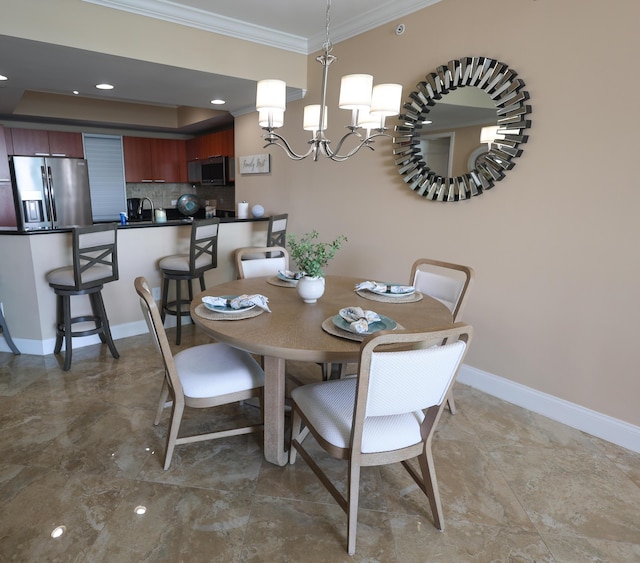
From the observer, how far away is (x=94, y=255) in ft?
10.1

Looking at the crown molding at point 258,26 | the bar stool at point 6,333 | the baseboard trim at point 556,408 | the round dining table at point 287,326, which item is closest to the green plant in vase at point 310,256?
the round dining table at point 287,326

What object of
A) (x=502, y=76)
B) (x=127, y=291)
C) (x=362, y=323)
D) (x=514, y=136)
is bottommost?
(x=127, y=291)

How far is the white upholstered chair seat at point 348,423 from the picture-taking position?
145 cm

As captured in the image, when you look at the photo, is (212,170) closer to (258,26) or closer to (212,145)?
(212,145)

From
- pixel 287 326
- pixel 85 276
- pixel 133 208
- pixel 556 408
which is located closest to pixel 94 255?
pixel 85 276

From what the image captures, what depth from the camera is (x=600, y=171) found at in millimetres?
2105

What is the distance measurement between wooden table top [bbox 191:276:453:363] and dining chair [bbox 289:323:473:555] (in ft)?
0.47

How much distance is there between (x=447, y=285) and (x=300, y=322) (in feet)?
3.55

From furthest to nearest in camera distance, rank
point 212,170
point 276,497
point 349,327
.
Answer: point 212,170, point 276,497, point 349,327

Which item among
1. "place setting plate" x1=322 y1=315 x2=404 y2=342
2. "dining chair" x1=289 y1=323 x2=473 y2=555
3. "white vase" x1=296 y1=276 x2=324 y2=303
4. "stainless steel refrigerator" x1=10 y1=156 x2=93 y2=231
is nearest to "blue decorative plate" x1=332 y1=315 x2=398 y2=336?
"place setting plate" x1=322 y1=315 x2=404 y2=342

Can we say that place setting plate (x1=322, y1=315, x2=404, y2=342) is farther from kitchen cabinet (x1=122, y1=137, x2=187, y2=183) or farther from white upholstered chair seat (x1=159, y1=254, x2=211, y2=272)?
kitchen cabinet (x1=122, y1=137, x2=187, y2=183)

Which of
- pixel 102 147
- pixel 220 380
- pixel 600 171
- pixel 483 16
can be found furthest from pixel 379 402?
pixel 102 147

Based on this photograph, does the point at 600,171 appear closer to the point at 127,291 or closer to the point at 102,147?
the point at 127,291

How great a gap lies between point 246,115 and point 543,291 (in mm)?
3740
